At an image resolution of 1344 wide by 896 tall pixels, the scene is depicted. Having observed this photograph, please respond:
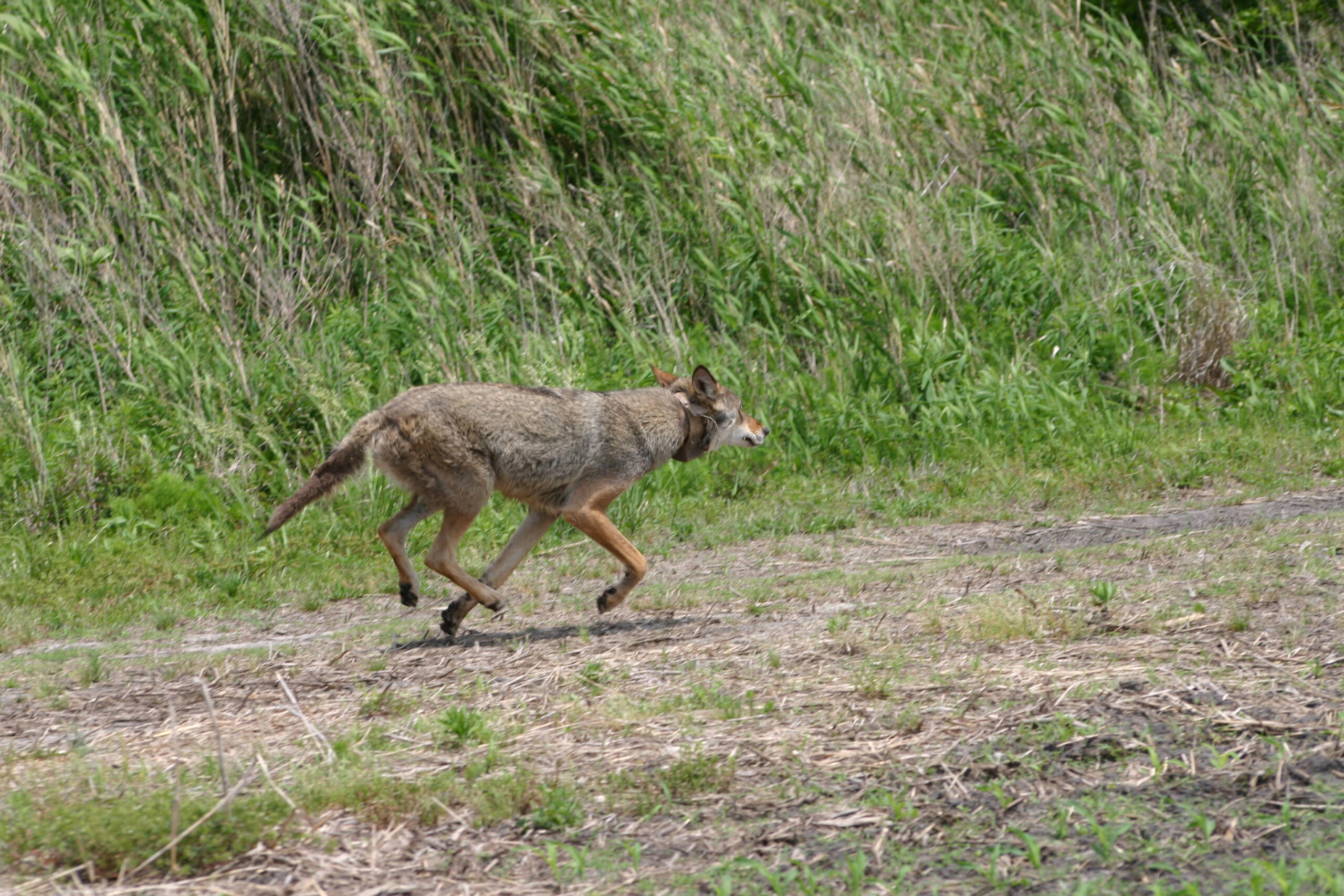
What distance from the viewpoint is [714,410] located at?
8508 mm

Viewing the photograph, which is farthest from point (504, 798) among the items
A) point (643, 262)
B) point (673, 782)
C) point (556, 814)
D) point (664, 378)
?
point (643, 262)

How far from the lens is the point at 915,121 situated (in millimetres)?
14000

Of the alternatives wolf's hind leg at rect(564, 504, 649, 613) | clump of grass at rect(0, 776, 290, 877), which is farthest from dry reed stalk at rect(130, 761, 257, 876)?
wolf's hind leg at rect(564, 504, 649, 613)

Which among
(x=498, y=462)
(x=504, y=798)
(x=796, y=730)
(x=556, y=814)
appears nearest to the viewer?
(x=556, y=814)

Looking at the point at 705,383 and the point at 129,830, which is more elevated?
the point at 129,830

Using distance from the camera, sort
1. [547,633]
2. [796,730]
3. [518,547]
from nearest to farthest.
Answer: [796,730], [547,633], [518,547]

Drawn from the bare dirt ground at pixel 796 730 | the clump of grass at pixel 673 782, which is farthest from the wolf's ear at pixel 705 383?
the clump of grass at pixel 673 782

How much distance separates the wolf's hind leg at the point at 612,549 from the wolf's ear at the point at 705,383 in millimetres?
1178

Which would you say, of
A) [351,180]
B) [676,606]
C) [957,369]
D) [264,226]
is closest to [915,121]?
[957,369]

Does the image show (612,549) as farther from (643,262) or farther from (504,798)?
(643,262)

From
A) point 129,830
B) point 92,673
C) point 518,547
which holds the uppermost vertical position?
point 129,830

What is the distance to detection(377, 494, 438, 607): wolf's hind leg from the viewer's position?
7570 millimetres

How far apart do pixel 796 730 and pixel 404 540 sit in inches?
138

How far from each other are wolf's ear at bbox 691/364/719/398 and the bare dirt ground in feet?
4.32
